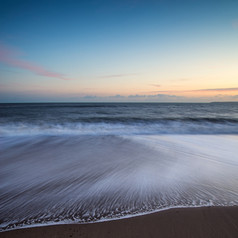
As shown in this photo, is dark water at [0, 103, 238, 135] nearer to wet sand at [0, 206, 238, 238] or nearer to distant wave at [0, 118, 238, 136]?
distant wave at [0, 118, 238, 136]

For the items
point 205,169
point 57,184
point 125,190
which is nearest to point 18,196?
point 57,184

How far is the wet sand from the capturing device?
1.76 m

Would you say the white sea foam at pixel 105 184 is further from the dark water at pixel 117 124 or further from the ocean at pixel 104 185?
the dark water at pixel 117 124

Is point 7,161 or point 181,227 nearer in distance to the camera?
point 181,227

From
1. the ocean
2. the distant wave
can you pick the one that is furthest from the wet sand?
the distant wave

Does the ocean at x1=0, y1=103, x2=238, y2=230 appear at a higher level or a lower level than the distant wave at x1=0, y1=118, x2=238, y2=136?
higher

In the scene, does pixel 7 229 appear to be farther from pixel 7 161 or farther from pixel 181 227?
pixel 7 161

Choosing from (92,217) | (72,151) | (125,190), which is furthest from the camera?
(72,151)

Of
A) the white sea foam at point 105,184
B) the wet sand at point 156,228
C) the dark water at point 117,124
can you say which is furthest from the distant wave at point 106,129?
the wet sand at point 156,228

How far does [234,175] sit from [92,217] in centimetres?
348

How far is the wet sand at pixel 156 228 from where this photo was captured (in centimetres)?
176

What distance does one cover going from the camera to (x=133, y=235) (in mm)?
1745

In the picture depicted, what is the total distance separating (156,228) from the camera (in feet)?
6.03

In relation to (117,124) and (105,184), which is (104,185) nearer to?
(105,184)
